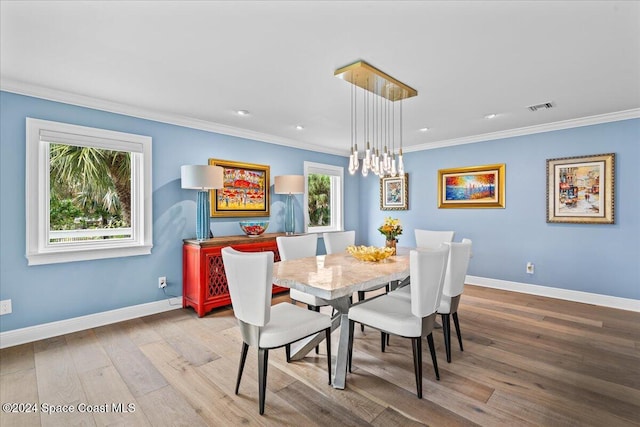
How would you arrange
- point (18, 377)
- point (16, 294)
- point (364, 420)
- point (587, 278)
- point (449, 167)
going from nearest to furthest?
point (364, 420)
point (18, 377)
point (16, 294)
point (587, 278)
point (449, 167)

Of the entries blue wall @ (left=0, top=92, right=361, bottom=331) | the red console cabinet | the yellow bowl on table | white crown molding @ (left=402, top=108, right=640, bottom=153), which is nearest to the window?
blue wall @ (left=0, top=92, right=361, bottom=331)

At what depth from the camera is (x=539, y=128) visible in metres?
4.16

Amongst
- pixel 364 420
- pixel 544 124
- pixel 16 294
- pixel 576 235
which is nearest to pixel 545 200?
pixel 576 235

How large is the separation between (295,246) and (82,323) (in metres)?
2.23

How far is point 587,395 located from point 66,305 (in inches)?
170

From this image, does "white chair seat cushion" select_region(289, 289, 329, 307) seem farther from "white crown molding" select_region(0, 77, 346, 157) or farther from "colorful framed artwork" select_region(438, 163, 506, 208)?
"colorful framed artwork" select_region(438, 163, 506, 208)

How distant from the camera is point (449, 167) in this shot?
504 centimetres

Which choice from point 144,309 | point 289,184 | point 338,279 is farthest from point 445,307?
point 144,309

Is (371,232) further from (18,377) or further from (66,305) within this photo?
(18,377)

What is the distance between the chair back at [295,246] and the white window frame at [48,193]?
5.17ft

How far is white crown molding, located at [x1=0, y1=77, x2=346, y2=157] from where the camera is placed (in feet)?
8.94

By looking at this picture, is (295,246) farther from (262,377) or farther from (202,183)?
(262,377)

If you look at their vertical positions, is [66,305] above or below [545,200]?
below

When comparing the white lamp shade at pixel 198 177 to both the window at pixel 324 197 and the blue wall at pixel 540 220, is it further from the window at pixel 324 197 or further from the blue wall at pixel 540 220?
the blue wall at pixel 540 220
